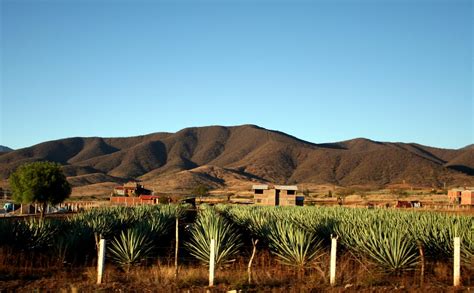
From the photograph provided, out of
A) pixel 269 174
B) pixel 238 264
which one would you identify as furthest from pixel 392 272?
pixel 269 174

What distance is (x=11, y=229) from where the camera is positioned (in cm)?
1507

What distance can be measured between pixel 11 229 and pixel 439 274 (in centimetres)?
1192

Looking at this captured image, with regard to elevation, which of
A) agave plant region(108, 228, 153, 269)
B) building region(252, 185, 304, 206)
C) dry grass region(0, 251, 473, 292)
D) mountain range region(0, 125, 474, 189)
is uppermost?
mountain range region(0, 125, 474, 189)

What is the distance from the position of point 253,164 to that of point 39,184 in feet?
342

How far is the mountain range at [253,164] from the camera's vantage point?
11650 cm

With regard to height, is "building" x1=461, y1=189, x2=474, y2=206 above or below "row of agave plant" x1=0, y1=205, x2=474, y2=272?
above

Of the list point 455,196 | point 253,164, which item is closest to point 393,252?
point 455,196

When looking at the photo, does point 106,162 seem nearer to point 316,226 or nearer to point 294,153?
point 294,153

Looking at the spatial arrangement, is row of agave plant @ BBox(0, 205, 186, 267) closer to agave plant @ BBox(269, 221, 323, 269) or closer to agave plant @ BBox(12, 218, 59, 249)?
agave plant @ BBox(12, 218, 59, 249)

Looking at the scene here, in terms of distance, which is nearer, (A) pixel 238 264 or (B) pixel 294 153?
(A) pixel 238 264

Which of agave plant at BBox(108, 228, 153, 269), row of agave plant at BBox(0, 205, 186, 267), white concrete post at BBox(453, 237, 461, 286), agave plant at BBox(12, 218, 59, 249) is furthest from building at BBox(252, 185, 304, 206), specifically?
white concrete post at BBox(453, 237, 461, 286)

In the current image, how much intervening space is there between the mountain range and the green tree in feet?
222

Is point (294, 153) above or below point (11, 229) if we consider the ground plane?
above

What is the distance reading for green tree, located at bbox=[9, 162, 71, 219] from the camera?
43625mm
